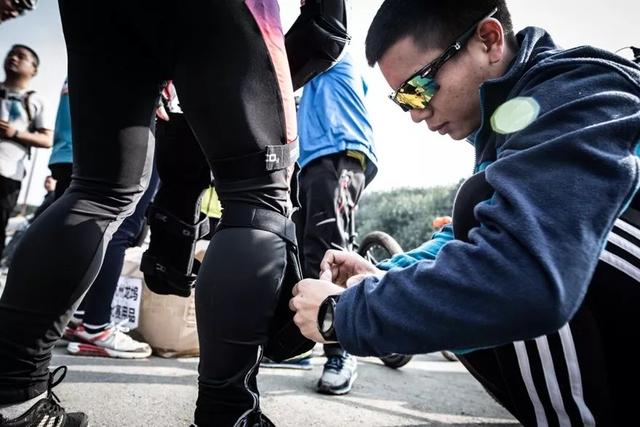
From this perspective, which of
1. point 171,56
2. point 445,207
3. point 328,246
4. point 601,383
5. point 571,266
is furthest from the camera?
point 445,207

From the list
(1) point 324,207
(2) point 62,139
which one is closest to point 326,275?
(1) point 324,207

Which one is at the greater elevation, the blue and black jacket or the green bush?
the blue and black jacket

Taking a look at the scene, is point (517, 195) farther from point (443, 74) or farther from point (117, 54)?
point (117, 54)

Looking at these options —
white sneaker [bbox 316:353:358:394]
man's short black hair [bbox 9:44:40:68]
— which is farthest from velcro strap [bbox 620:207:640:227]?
man's short black hair [bbox 9:44:40:68]

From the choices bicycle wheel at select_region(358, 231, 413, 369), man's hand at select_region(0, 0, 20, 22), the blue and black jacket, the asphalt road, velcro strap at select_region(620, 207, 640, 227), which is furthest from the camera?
bicycle wheel at select_region(358, 231, 413, 369)

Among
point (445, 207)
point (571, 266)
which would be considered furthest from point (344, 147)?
point (445, 207)

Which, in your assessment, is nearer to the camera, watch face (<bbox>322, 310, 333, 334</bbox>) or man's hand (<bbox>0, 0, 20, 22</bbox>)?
watch face (<bbox>322, 310, 333, 334</bbox>)

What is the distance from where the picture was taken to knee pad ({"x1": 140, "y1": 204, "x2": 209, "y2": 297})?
49.4 inches

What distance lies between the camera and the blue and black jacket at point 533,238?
0.61 m

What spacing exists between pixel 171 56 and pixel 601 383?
1086 millimetres

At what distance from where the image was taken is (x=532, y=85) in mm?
831

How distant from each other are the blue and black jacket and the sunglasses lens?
0.34 m

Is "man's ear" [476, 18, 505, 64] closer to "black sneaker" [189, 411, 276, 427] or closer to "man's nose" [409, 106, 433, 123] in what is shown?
"man's nose" [409, 106, 433, 123]

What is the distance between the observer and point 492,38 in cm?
106
